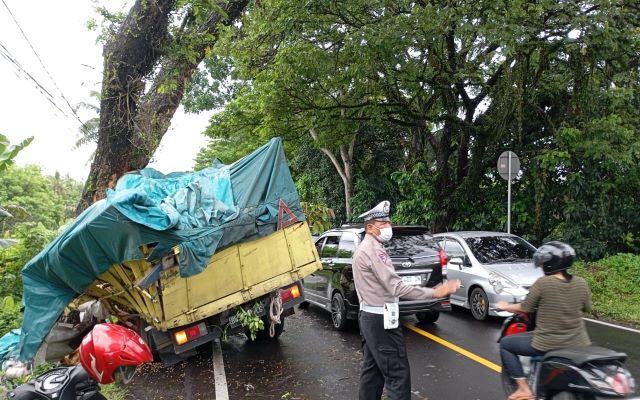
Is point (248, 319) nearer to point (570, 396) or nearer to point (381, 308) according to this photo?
point (381, 308)

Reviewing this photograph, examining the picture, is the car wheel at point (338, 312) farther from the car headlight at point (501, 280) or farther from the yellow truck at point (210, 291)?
the car headlight at point (501, 280)

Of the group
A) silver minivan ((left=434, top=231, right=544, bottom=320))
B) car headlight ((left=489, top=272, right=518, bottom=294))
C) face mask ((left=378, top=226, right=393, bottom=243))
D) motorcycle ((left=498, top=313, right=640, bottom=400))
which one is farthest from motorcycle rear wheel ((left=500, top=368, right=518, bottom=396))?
car headlight ((left=489, top=272, right=518, bottom=294))

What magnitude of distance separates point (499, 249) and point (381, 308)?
5.72 meters

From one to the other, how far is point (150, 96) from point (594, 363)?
822 cm

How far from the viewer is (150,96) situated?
Answer: 9.19 metres

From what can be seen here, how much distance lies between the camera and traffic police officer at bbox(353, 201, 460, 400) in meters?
4.21

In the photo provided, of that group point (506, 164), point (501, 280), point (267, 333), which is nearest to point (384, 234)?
point (267, 333)

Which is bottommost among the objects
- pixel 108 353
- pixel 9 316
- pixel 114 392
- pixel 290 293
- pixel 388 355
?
pixel 114 392

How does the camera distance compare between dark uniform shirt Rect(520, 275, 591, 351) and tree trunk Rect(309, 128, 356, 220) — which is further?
tree trunk Rect(309, 128, 356, 220)

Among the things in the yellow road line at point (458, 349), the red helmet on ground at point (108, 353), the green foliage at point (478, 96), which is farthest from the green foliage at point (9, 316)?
the yellow road line at point (458, 349)

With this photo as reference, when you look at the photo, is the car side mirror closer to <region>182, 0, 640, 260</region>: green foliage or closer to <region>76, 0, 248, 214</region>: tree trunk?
<region>182, 0, 640, 260</region>: green foliage

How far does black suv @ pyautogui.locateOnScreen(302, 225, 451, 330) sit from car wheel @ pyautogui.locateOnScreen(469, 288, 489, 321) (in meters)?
0.67

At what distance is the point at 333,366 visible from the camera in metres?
6.57

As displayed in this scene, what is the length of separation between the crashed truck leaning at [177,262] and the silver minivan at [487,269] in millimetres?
3175
